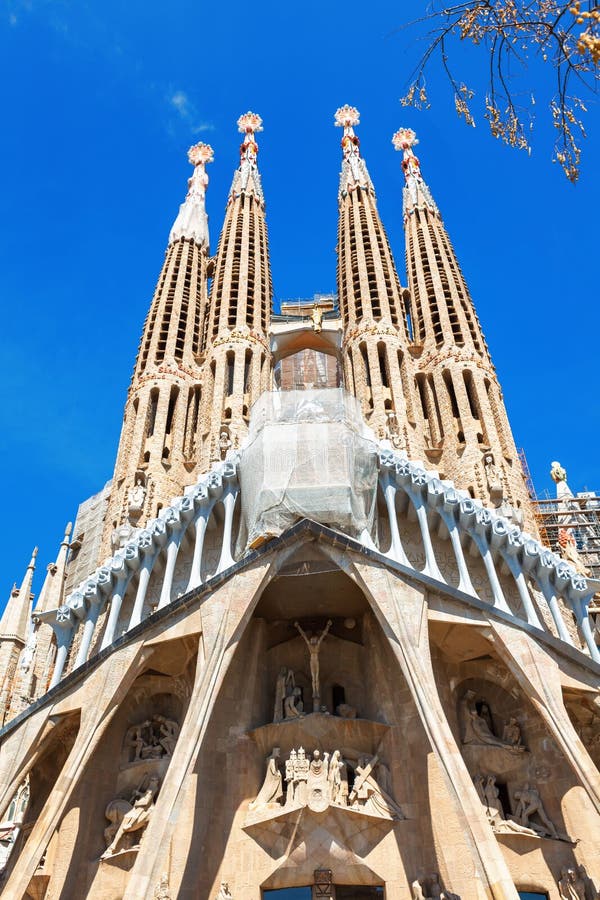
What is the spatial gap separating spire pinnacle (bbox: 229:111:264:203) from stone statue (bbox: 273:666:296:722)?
20338mm

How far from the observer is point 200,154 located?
31922 mm

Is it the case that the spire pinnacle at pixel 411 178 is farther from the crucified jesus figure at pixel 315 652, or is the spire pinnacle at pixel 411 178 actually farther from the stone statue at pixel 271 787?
the stone statue at pixel 271 787

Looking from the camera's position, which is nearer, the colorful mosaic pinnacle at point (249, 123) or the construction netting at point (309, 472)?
the construction netting at point (309, 472)

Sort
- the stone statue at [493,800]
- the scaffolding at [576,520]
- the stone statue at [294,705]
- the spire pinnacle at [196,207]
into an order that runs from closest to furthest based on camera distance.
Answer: the stone statue at [493,800], the stone statue at [294,705], the scaffolding at [576,520], the spire pinnacle at [196,207]

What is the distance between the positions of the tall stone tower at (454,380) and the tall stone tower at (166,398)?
21.3ft

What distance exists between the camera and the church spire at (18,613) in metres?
19.9

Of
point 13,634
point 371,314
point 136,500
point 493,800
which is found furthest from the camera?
point 371,314

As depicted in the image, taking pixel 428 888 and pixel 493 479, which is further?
pixel 493 479

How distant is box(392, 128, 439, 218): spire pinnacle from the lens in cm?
2731

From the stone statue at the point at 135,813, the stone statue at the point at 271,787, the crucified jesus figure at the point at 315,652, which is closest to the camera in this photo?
the stone statue at the point at 135,813

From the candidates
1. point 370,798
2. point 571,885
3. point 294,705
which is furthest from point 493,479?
point 571,885

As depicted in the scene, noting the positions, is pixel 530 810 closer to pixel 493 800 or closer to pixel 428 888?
pixel 493 800

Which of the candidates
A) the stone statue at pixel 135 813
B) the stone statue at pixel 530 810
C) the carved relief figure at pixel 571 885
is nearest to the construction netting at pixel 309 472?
the stone statue at pixel 135 813

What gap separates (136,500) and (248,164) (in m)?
18.8
